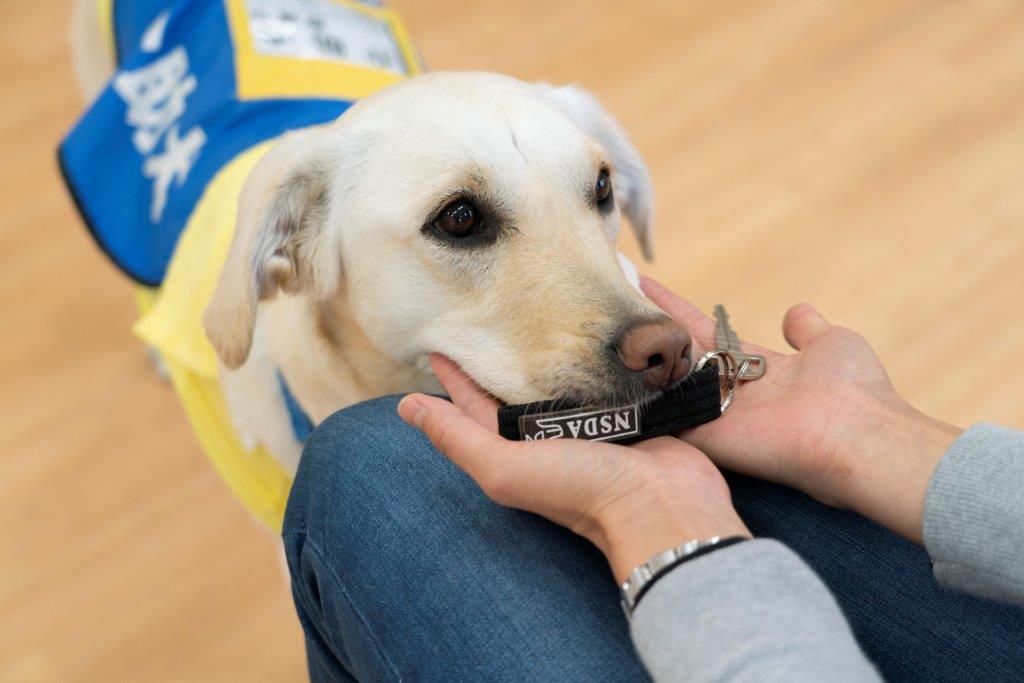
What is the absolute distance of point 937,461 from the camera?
84 cm

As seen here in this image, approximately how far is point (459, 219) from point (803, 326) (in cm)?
45

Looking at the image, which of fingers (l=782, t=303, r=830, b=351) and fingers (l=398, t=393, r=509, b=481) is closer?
fingers (l=398, t=393, r=509, b=481)

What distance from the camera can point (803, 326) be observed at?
1.10 metres

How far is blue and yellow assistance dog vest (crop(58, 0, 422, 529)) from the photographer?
147 centimetres

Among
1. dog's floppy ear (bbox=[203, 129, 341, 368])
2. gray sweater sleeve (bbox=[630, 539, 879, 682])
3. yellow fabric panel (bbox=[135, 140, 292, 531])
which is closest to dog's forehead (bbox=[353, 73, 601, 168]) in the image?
dog's floppy ear (bbox=[203, 129, 341, 368])

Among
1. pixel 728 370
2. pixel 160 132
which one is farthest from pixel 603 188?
pixel 160 132

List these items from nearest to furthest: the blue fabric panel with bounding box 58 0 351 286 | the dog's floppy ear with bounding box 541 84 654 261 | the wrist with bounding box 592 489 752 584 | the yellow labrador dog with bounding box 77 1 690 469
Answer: the wrist with bounding box 592 489 752 584 < the yellow labrador dog with bounding box 77 1 690 469 < the dog's floppy ear with bounding box 541 84 654 261 < the blue fabric panel with bounding box 58 0 351 286

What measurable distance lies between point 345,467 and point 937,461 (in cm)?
62

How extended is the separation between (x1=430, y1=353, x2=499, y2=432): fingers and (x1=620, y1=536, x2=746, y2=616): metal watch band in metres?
0.28

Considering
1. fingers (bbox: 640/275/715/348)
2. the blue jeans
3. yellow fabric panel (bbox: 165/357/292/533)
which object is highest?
fingers (bbox: 640/275/715/348)

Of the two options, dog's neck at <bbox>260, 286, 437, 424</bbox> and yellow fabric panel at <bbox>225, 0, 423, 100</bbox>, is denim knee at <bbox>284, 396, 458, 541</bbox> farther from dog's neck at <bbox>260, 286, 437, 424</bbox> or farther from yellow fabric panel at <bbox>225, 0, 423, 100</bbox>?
yellow fabric panel at <bbox>225, 0, 423, 100</bbox>

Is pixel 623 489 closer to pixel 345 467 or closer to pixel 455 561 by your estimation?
pixel 455 561

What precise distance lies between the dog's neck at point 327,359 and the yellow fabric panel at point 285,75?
50cm

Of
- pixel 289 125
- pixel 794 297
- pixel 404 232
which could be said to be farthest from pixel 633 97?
pixel 404 232
